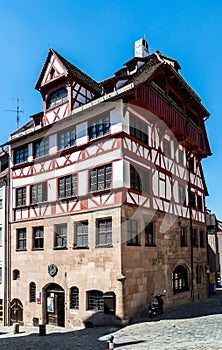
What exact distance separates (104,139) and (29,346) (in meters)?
10.7

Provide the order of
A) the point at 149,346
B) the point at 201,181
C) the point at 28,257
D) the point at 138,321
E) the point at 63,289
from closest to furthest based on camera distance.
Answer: the point at 149,346
the point at 138,321
the point at 63,289
the point at 28,257
the point at 201,181

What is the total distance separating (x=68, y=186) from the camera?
2234cm

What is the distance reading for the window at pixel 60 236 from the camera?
2228 centimetres

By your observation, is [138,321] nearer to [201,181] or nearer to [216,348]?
[216,348]

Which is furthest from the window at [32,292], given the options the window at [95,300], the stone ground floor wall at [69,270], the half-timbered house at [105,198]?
the window at [95,300]

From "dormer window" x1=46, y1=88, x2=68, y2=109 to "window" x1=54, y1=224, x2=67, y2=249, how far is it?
302 inches

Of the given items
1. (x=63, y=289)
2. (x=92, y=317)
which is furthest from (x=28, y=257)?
(x=92, y=317)

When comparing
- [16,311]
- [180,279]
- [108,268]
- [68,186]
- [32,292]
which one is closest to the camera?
[108,268]

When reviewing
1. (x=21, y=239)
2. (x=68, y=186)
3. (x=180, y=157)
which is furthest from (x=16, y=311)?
(x=180, y=157)

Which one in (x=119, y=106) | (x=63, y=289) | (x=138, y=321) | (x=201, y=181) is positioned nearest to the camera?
(x=138, y=321)

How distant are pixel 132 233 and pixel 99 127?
19.9 feet

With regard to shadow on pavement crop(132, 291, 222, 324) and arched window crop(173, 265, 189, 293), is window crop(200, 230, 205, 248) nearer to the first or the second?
arched window crop(173, 265, 189, 293)

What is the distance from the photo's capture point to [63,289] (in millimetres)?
21562

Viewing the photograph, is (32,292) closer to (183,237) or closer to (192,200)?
(183,237)
